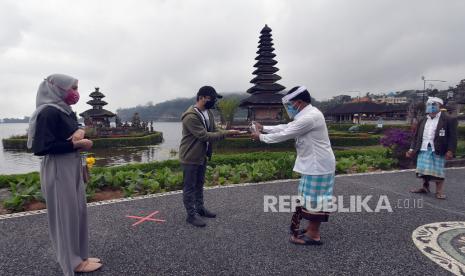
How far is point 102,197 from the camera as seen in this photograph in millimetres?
6492

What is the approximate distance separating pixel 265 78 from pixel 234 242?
100ft

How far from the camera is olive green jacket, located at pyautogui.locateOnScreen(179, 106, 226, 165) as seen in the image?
4523 mm

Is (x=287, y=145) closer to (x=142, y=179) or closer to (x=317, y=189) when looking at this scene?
(x=142, y=179)

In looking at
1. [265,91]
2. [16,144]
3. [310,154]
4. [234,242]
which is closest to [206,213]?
[234,242]

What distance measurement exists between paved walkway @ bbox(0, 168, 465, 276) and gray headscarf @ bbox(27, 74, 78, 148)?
1843 mm

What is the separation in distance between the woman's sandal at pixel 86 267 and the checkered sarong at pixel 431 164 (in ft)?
21.8

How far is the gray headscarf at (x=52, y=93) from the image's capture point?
115 inches

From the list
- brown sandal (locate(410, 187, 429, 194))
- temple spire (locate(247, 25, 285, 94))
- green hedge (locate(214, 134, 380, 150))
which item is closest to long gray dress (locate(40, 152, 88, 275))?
brown sandal (locate(410, 187, 429, 194))

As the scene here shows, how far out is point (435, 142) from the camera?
6066 mm

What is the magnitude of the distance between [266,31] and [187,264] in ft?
116

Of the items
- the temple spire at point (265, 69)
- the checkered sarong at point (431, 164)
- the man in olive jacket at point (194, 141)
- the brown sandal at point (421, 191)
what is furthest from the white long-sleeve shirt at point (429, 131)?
the temple spire at point (265, 69)

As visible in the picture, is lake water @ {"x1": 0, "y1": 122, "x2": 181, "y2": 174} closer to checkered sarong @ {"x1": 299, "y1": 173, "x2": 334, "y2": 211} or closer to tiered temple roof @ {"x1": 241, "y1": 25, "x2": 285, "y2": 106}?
tiered temple roof @ {"x1": 241, "y1": 25, "x2": 285, "y2": 106}

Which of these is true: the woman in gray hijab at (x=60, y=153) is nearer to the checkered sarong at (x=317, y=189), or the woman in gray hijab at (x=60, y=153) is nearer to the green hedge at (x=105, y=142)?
the checkered sarong at (x=317, y=189)

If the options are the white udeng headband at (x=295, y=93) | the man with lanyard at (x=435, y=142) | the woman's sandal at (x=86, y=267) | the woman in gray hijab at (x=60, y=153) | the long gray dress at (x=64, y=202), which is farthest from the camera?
the man with lanyard at (x=435, y=142)
